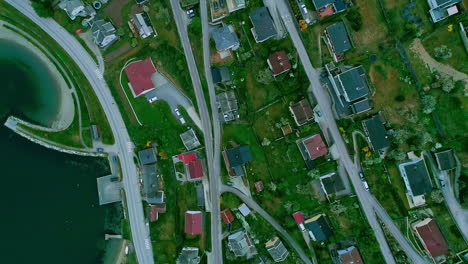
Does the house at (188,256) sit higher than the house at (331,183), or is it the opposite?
the house at (331,183)

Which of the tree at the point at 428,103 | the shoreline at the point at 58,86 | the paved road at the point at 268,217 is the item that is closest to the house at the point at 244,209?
the paved road at the point at 268,217

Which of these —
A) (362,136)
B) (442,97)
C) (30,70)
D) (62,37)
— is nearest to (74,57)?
(62,37)

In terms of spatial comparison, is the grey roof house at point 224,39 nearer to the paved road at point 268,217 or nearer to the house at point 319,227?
the paved road at point 268,217

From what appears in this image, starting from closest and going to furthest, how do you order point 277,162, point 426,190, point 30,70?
point 426,190
point 277,162
point 30,70

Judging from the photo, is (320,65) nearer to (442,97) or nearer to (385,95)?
(385,95)

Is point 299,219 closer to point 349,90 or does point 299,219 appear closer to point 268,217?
point 268,217

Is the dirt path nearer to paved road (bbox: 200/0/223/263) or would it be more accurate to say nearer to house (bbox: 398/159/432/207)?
house (bbox: 398/159/432/207)

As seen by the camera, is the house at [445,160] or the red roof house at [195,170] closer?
the house at [445,160]

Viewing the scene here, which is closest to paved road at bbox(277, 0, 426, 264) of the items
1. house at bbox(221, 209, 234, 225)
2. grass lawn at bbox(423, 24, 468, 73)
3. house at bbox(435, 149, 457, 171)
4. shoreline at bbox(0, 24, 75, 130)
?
house at bbox(435, 149, 457, 171)
